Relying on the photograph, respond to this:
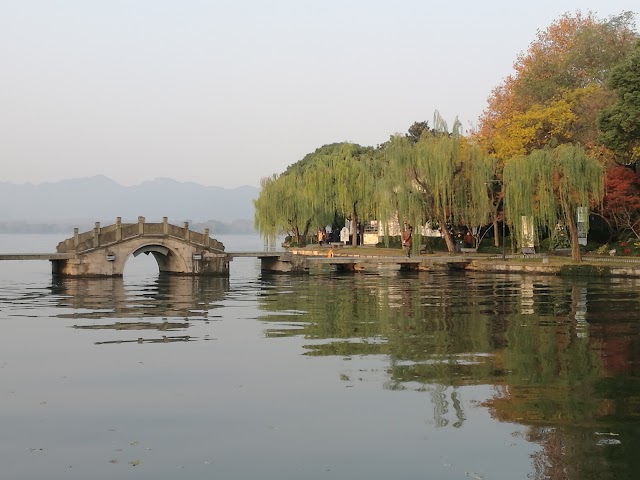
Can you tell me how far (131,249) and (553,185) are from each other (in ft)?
79.4

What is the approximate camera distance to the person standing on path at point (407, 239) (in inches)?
2195

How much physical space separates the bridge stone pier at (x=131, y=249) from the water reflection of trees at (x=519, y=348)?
47.2ft

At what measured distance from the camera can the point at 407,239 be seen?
56.8 metres

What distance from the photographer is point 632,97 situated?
43531 millimetres

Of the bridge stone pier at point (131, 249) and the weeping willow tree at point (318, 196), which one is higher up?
the weeping willow tree at point (318, 196)

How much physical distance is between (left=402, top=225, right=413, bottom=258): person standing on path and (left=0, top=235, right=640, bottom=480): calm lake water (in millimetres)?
25851

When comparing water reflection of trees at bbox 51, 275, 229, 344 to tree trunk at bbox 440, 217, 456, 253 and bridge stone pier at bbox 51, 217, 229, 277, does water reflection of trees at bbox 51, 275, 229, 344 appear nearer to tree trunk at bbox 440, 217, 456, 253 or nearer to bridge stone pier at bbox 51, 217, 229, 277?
bridge stone pier at bbox 51, 217, 229, 277

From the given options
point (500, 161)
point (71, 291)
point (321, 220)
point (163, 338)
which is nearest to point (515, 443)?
point (163, 338)

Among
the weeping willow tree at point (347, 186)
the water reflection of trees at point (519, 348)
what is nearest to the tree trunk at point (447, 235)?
the weeping willow tree at point (347, 186)

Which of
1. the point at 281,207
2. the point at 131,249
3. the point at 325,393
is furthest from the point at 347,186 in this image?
the point at 325,393

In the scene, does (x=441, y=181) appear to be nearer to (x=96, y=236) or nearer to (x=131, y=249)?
(x=131, y=249)

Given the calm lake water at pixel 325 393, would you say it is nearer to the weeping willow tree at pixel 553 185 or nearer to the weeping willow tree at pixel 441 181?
the weeping willow tree at pixel 553 185

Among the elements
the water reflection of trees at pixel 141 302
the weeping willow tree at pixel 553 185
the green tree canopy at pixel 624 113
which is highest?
the green tree canopy at pixel 624 113

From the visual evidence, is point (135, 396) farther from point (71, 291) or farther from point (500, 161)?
point (500, 161)
